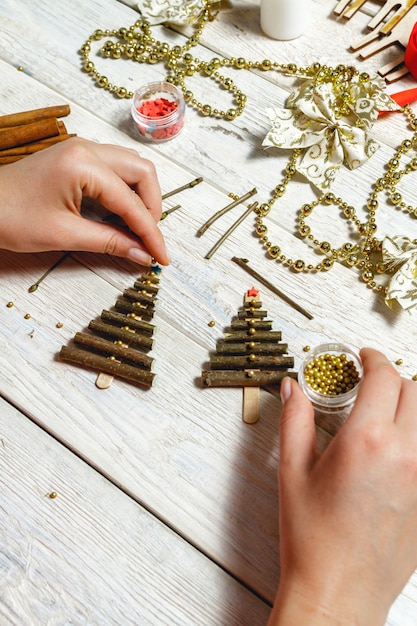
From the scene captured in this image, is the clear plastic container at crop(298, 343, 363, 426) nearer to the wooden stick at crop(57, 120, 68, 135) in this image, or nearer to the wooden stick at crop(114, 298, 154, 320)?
the wooden stick at crop(114, 298, 154, 320)

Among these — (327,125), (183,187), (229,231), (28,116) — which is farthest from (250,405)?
(28,116)

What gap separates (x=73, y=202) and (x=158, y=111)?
0.27 meters

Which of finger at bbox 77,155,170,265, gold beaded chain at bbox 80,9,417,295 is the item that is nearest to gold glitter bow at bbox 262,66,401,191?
gold beaded chain at bbox 80,9,417,295

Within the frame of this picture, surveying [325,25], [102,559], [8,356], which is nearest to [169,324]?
[8,356]

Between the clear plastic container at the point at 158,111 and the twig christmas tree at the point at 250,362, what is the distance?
39 centimetres

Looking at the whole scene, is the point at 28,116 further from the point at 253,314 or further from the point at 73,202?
Answer: the point at 253,314

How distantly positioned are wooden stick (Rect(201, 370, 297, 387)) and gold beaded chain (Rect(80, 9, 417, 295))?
0.19 metres

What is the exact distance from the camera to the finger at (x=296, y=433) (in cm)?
75

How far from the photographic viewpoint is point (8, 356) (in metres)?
0.93

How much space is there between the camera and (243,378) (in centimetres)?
88

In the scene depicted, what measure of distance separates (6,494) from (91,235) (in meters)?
0.38

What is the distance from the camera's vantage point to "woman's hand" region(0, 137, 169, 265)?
932 millimetres

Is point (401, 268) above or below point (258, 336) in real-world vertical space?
above

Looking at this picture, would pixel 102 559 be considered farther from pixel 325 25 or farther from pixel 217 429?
pixel 325 25
